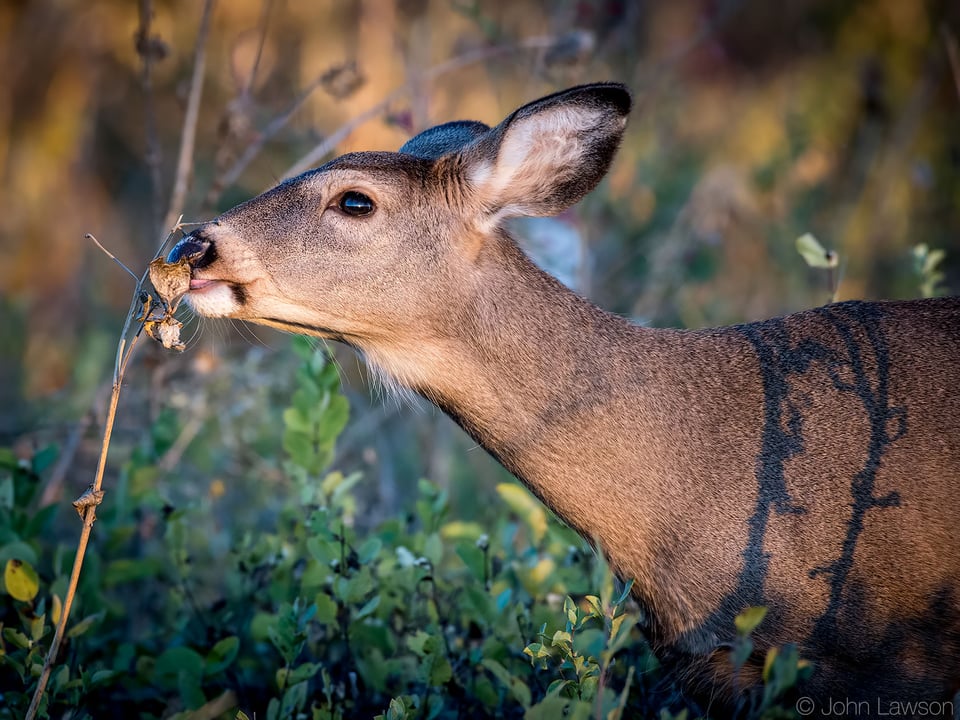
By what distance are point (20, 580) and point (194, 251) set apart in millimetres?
1264

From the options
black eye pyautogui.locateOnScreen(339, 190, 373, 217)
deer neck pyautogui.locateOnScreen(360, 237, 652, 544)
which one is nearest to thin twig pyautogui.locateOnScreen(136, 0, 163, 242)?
black eye pyautogui.locateOnScreen(339, 190, 373, 217)

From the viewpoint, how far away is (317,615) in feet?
13.1

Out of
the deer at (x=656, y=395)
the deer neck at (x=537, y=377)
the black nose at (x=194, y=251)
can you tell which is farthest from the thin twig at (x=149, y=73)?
the deer neck at (x=537, y=377)

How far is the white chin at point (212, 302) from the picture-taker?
395 centimetres

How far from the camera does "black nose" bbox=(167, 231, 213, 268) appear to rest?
3902mm

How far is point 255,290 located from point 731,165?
23.4ft

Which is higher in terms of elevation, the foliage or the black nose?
the black nose

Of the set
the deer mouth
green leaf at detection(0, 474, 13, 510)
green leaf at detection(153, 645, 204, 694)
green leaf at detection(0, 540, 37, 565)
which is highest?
the deer mouth

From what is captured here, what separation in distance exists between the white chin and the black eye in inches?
21.1

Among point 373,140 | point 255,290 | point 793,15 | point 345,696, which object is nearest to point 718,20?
point 373,140

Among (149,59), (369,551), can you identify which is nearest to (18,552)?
(369,551)

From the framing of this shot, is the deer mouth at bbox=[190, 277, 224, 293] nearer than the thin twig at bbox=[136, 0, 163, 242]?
Yes

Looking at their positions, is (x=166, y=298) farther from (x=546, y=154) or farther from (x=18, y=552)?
(x=546, y=154)

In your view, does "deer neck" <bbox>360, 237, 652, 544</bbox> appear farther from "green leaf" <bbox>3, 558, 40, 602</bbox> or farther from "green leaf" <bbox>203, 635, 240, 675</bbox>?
"green leaf" <bbox>3, 558, 40, 602</bbox>
